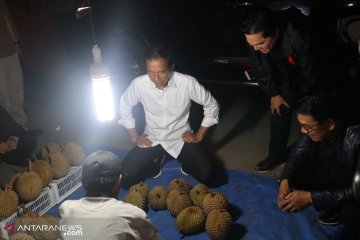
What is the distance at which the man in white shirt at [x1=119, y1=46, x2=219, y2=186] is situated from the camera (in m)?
3.55

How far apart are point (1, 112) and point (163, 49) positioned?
6.65 ft

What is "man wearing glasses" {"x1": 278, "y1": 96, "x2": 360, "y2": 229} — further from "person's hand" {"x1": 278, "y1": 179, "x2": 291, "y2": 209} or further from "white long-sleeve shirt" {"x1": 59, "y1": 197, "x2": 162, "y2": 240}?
"white long-sleeve shirt" {"x1": 59, "y1": 197, "x2": 162, "y2": 240}

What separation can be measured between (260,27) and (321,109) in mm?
895

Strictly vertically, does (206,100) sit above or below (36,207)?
above

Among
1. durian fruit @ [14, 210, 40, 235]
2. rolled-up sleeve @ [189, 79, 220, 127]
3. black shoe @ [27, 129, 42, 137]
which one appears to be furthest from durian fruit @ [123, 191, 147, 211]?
black shoe @ [27, 129, 42, 137]

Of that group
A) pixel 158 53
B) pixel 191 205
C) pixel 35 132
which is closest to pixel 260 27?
pixel 158 53

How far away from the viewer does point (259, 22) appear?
294 cm

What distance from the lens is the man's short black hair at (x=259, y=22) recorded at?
9.66 feet

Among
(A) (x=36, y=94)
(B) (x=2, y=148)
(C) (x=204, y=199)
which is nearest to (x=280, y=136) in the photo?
(C) (x=204, y=199)

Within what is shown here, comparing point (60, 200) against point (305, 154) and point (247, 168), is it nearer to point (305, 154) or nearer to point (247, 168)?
point (247, 168)

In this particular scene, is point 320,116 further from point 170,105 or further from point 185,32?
point 185,32

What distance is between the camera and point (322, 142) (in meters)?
2.74

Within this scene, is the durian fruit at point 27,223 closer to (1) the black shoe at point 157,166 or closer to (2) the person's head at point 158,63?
(1) the black shoe at point 157,166

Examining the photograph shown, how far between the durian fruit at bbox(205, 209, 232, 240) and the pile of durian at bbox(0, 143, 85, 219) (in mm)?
1419
